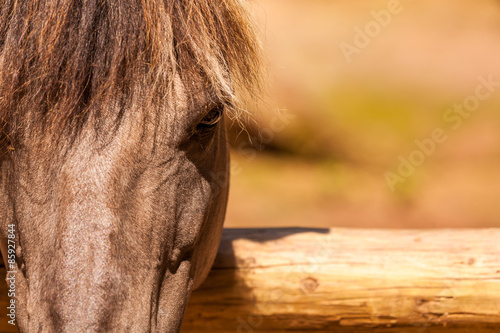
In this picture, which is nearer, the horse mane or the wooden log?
the horse mane

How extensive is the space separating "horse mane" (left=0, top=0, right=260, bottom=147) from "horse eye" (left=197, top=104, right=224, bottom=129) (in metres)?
0.07

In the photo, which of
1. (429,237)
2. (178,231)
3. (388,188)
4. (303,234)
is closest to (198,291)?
(303,234)

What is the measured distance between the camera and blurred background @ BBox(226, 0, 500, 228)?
17.0 feet

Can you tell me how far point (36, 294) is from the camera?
3.60 ft

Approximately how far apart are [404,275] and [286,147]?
381cm

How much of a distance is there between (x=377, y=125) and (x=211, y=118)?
4.26m

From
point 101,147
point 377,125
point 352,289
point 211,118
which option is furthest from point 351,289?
point 377,125
